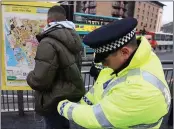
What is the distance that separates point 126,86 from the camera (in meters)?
1.11

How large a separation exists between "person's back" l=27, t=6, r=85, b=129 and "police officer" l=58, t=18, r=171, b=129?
3.22 feet

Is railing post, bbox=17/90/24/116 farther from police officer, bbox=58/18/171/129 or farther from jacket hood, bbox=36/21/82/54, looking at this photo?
police officer, bbox=58/18/171/129

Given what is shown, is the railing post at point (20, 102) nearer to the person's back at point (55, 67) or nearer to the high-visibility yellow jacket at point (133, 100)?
the person's back at point (55, 67)

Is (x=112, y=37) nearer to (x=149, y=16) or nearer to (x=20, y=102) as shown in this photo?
(x=20, y=102)

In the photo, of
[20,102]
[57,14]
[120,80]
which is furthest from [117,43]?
[20,102]

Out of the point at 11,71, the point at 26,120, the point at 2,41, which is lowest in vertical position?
the point at 26,120

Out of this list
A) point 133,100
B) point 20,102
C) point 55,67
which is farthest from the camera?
point 20,102

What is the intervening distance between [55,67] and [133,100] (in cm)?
120

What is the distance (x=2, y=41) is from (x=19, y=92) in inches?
40.8

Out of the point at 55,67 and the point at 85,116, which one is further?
the point at 55,67

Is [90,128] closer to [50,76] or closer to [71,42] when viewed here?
[50,76]

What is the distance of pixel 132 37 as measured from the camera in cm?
116

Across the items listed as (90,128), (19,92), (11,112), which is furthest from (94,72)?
(11,112)

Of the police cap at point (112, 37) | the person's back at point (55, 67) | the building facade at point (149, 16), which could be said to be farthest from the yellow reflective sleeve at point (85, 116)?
the building facade at point (149, 16)
